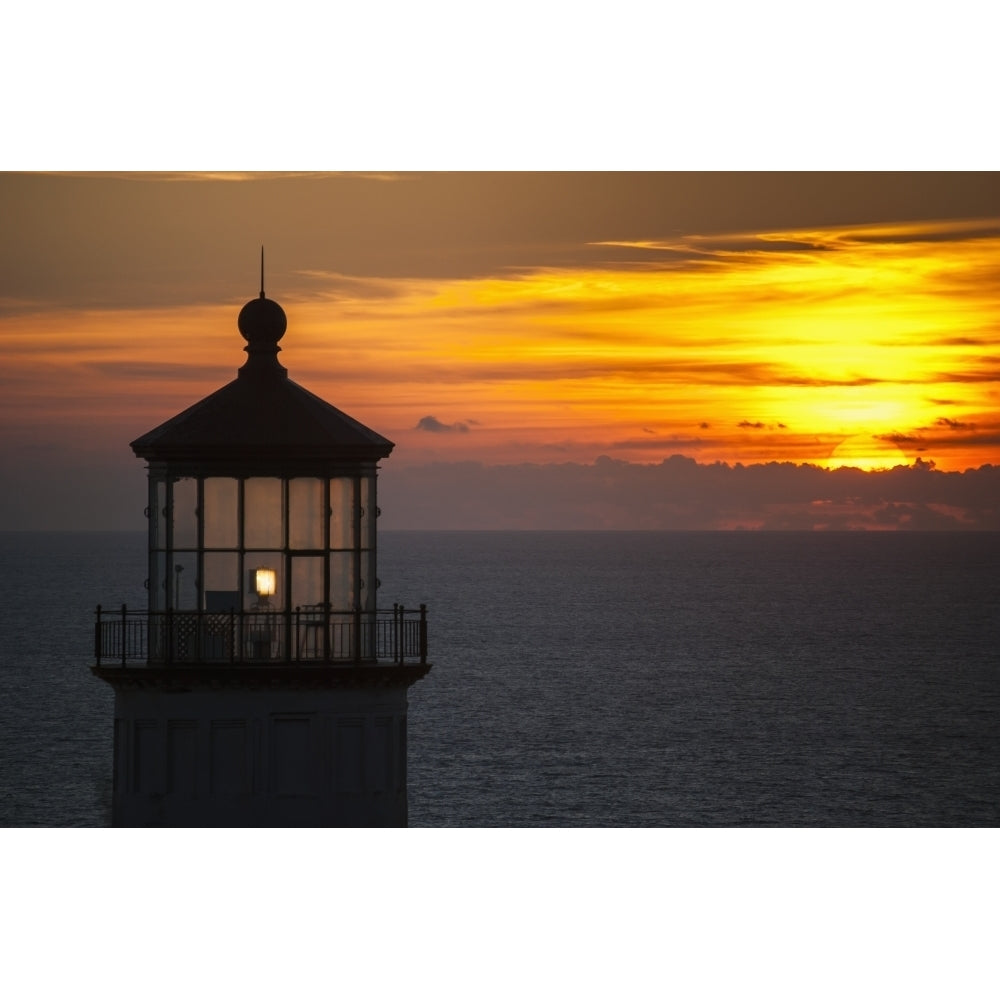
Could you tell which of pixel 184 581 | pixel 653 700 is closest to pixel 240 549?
pixel 184 581

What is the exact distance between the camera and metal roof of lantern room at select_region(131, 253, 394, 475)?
12.0 metres

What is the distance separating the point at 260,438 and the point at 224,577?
2.82 feet

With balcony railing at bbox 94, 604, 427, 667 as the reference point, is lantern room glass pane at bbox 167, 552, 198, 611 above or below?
above

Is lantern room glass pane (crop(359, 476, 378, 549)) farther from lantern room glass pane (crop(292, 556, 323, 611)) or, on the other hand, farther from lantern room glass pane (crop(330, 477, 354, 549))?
lantern room glass pane (crop(292, 556, 323, 611))

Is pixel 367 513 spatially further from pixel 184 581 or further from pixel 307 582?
pixel 184 581

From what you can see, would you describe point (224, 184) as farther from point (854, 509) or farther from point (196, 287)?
point (854, 509)

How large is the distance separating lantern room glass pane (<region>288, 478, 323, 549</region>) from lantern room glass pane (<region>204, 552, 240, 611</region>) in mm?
372

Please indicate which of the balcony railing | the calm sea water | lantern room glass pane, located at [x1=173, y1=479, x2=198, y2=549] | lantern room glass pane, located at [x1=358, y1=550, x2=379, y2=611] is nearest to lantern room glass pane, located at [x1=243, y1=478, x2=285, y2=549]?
lantern room glass pane, located at [x1=173, y1=479, x2=198, y2=549]

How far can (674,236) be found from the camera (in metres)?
28.7

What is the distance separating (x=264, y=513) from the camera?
1206 cm

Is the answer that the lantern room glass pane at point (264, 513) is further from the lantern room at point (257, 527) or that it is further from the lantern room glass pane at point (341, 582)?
the lantern room glass pane at point (341, 582)

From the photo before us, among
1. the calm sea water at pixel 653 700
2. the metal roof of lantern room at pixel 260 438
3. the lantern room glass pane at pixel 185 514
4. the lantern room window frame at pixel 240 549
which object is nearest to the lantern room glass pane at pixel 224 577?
the lantern room window frame at pixel 240 549

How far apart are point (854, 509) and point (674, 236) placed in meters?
4.67

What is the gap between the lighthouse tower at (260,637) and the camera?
38.8 feet
